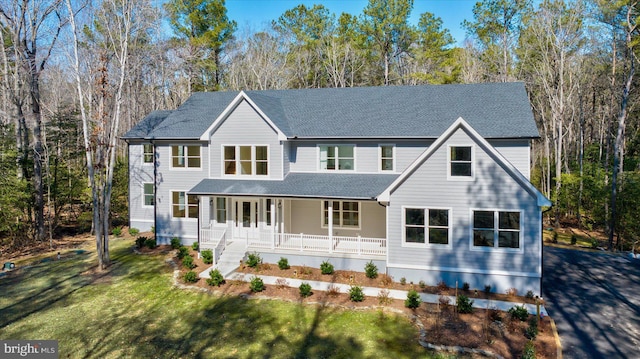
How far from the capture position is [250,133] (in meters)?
19.5

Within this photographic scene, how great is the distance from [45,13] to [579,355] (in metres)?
29.3

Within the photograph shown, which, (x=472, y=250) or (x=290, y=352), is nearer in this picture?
(x=290, y=352)

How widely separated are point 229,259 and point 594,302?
49.1 ft

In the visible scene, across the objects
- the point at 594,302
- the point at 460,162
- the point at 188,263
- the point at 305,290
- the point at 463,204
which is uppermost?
the point at 460,162

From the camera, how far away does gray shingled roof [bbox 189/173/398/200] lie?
17172 mm

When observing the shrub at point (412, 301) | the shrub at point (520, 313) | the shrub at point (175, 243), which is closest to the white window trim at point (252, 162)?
the shrub at point (175, 243)

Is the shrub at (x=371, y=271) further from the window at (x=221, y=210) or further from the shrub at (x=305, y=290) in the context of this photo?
the window at (x=221, y=210)

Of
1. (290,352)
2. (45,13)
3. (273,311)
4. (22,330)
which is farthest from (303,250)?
(45,13)

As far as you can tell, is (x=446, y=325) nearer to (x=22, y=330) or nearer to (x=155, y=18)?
(x=22, y=330)

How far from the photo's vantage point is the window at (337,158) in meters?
19.5

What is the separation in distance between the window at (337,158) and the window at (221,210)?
579 cm

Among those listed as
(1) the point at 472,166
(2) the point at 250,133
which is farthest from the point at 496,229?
(2) the point at 250,133

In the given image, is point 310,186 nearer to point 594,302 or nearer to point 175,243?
point 175,243

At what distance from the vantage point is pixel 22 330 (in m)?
11.6
